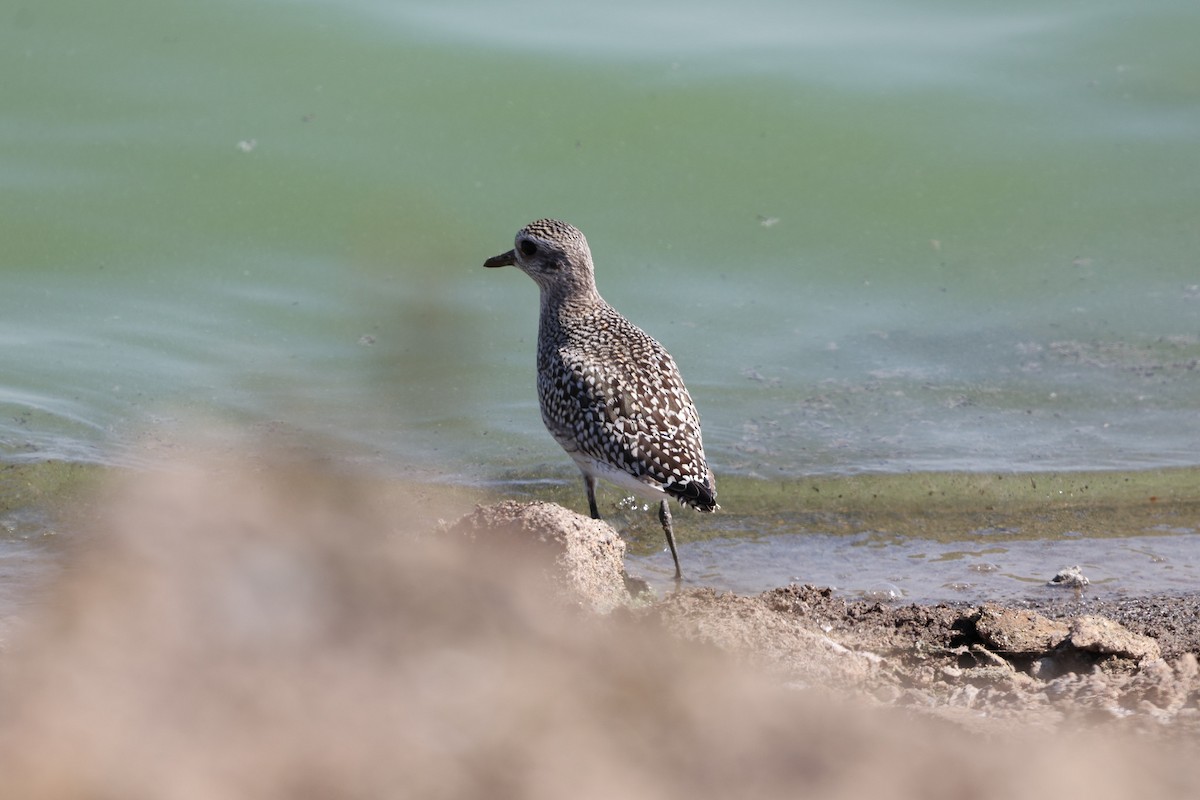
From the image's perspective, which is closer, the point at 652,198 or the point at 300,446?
the point at 300,446

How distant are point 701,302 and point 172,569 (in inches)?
343

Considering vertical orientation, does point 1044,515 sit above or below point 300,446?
below

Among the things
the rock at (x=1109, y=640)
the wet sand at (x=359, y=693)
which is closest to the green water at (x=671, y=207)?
the rock at (x=1109, y=640)

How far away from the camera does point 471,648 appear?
2234mm

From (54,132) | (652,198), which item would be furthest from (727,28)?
(54,132)

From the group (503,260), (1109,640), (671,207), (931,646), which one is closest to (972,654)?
(931,646)

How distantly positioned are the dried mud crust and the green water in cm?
248

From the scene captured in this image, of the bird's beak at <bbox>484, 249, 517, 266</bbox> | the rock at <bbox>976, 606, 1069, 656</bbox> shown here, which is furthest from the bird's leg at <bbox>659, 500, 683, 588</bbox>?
the bird's beak at <bbox>484, 249, 517, 266</bbox>

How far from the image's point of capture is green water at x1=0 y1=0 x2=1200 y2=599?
9211 mm

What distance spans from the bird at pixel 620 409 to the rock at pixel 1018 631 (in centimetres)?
160

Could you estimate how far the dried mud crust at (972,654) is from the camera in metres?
4.46

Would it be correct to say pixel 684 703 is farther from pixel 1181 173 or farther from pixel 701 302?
pixel 1181 173

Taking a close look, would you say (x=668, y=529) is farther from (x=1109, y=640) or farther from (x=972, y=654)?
(x=1109, y=640)

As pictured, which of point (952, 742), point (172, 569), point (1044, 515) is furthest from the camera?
point (1044, 515)
